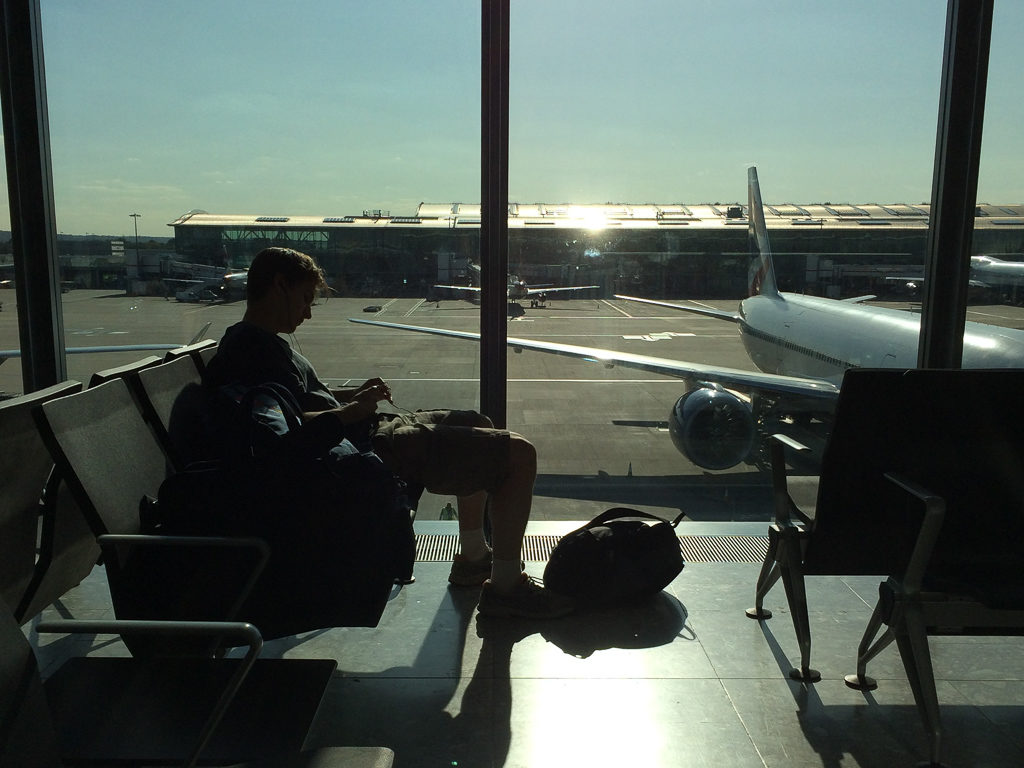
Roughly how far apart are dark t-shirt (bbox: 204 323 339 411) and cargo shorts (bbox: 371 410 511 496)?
33 cm

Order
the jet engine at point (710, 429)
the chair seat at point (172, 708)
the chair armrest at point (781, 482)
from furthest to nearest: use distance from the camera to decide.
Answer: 1. the jet engine at point (710, 429)
2. the chair armrest at point (781, 482)
3. the chair seat at point (172, 708)

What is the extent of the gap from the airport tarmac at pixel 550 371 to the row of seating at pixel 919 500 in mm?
728

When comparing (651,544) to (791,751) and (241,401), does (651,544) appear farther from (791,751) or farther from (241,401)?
(241,401)

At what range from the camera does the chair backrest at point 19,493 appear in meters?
1.75

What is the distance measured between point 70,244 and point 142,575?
2333 mm

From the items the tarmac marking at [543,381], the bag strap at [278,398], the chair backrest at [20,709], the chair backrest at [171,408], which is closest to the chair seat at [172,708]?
the chair backrest at [20,709]

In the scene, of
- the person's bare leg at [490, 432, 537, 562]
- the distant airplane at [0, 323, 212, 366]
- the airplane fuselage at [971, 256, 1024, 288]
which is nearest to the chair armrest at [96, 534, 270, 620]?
the person's bare leg at [490, 432, 537, 562]

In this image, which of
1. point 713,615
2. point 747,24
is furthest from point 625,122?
point 713,615

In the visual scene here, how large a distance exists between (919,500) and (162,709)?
1.84 meters

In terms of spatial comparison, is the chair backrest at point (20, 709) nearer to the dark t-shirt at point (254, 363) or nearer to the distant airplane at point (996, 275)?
the dark t-shirt at point (254, 363)

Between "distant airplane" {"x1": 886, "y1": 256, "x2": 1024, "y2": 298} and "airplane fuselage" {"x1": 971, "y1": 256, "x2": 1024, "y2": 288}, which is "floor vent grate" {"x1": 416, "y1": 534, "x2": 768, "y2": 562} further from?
"airplane fuselage" {"x1": 971, "y1": 256, "x2": 1024, "y2": 288}

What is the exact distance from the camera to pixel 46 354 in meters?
3.59

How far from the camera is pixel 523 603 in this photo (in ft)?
9.00

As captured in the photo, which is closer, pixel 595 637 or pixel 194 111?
pixel 595 637
